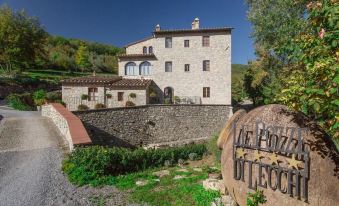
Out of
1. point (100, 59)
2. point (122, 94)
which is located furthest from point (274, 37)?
point (100, 59)

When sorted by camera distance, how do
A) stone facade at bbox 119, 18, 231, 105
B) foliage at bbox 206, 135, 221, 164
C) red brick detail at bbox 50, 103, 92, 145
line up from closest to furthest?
red brick detail at bbox 50, 103, 92, 145
foliage at bbox 206, 135, 221, 164
stone facade at bbox 119, 18, 231, 105

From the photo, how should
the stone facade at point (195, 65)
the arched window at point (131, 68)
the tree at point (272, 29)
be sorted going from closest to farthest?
1. the tree at point (272, 29)
2. the stone facade at point (195, 65)
3. the arched window at point (131, 68)

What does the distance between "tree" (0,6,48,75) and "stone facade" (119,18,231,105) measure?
1908 centimetres

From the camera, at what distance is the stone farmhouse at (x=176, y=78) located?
91.2 ft

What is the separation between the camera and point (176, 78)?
30266mm

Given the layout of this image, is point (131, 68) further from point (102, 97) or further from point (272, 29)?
point (272, 29)

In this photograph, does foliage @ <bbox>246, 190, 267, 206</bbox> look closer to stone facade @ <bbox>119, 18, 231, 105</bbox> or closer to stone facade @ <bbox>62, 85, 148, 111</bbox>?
stone facade @ <bbox>62, 85, 148, 111</bbox>

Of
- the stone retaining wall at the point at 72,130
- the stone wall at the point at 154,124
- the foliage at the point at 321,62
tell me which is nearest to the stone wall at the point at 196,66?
the stone wall at the point at 154,124

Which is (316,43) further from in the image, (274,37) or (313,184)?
(274,37)

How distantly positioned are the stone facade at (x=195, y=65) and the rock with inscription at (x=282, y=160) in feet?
74.7

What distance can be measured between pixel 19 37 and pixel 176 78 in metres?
22.3

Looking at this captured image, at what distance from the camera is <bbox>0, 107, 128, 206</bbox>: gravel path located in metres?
8.13

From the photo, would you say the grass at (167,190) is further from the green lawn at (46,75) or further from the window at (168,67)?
the green lawn at (46,75)

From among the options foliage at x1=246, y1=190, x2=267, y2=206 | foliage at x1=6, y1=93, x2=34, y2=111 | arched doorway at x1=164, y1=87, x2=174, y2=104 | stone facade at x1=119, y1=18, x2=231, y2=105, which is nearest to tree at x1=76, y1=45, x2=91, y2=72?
foliage at x1=6, y1=93, x2=34, y2=111
